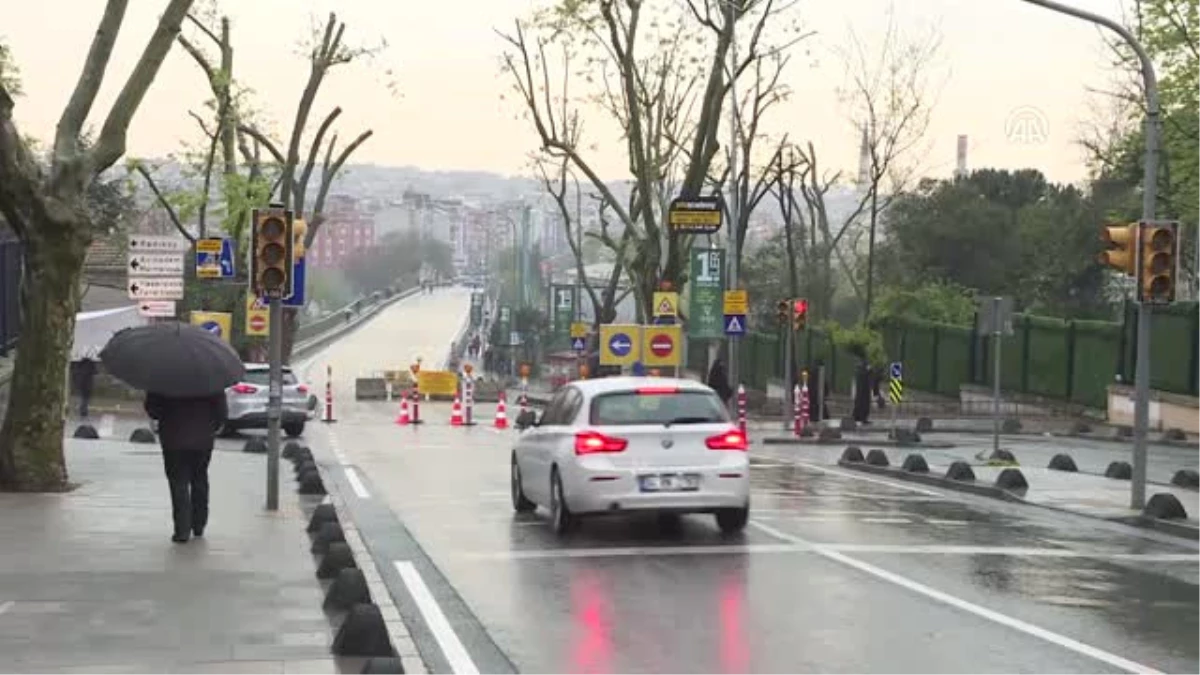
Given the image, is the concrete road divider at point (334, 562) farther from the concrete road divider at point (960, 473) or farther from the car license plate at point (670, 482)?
the concrete road divider at point (960, 473)

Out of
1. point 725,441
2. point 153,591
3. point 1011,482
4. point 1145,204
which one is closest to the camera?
point 153,591

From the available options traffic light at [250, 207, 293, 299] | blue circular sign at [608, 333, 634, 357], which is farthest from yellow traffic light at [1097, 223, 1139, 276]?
blue circular sign at [608, 333, 634, 357]

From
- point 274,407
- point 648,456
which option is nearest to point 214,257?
point 274,407

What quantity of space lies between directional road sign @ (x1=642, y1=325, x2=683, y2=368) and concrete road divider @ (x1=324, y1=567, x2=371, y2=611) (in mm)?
25223

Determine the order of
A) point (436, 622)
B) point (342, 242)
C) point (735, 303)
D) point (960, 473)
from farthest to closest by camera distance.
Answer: point (342, 242) < point (735, 303) < point (960, 473) < point (436, 622)

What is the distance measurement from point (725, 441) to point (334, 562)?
461cm

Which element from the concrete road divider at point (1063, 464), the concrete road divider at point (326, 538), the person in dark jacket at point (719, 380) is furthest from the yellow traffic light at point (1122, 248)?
the person in dark jacket at point (719, 380)

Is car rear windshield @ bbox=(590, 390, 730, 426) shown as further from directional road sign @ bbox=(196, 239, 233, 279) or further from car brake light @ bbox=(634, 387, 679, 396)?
directional road sign @ bbox=(196, 239, 233, 279)

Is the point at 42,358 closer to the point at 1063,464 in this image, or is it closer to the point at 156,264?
the point at 156,264

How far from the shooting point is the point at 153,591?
1045 cm

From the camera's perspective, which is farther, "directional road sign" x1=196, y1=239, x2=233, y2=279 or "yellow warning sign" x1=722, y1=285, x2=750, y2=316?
"yellow warning sign" x1=722, y1=285, x2=750, y2=316

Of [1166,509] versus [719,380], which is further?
[719,380]

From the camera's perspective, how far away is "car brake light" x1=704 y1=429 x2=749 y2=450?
14.3 m

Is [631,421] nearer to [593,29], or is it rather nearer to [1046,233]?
[593,29]
